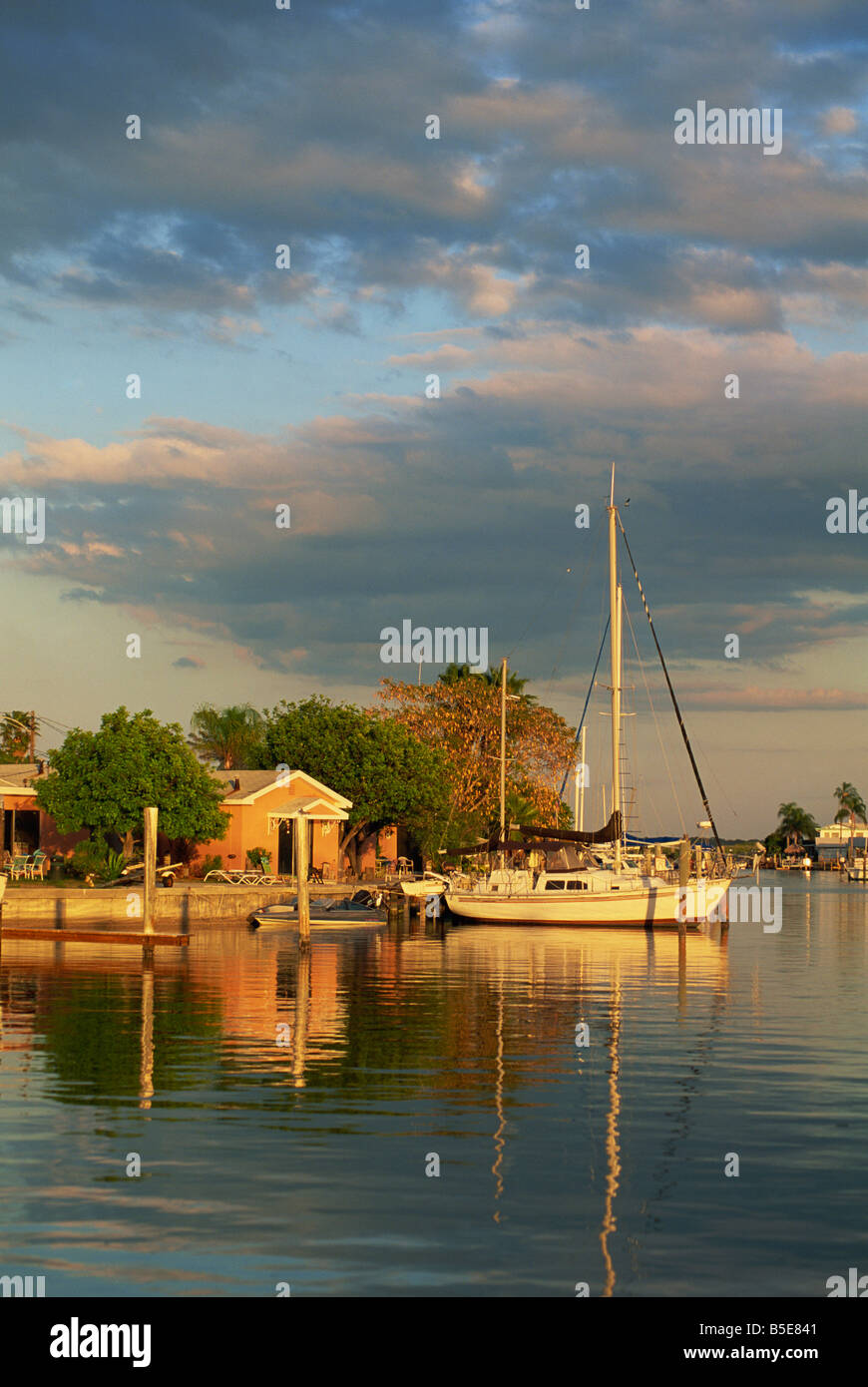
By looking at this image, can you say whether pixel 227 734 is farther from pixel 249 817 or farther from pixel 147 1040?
pixel 147 1040

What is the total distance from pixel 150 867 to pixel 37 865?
62.3 feet

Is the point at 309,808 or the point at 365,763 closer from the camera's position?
the point at 309,808

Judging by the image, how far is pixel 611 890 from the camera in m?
58.8

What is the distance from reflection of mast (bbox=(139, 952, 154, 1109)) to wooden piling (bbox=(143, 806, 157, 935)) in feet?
12.1

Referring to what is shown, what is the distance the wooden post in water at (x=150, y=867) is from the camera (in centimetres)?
4225

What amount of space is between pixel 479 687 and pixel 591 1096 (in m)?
69.5

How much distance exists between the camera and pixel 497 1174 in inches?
607

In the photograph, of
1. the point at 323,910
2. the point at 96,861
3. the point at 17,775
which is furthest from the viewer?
the point at 17,775

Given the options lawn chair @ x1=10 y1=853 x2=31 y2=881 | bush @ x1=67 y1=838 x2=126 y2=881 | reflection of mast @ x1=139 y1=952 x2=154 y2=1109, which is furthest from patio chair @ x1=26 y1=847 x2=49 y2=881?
reflection of mast @ x1=139 y1=952 x2=154 y2=1109

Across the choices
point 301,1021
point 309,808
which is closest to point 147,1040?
point 301,1021

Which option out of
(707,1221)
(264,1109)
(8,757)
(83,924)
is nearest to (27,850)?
(83,924)

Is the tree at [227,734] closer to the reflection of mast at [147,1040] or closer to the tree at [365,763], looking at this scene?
the tree at [365,763]

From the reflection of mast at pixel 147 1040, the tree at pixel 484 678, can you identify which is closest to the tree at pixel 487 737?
the tree at pixel 484 678
